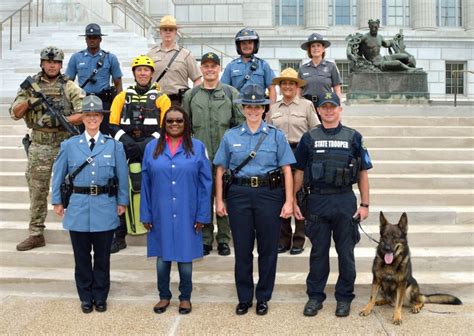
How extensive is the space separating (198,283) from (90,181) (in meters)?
1.75

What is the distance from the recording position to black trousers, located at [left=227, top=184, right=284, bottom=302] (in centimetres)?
492

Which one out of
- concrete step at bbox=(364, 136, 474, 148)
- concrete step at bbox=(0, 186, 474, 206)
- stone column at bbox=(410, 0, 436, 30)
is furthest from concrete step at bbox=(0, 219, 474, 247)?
stone column at bbox=(410, 0, 436, 30)

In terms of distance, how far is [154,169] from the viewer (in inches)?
195

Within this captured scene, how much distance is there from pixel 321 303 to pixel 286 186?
1.30m

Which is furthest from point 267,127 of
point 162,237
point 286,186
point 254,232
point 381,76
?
point 381,76

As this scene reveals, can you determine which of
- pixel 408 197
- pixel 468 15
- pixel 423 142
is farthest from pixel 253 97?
pixel 468 15

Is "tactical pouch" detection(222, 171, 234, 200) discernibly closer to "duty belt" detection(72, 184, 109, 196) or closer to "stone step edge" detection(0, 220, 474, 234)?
"duty belt" detection(72, 184, 109, 196)

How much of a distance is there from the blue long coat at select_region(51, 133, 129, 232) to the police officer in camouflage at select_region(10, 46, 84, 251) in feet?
4.03

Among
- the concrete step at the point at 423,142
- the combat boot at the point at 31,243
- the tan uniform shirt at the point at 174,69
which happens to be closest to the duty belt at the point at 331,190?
the tan uniform shirt at the point at 174,69

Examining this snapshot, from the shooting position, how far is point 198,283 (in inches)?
228

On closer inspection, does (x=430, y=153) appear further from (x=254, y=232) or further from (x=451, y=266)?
(x=254, y=232)

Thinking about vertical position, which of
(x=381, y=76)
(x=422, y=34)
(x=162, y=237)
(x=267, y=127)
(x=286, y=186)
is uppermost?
(x=422, y=34)

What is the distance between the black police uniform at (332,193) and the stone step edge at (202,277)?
768mm

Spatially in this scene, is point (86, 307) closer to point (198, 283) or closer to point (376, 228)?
point (198, 283)
